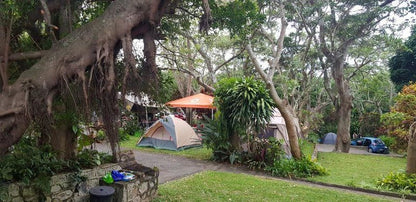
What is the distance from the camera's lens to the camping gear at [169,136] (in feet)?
40.9

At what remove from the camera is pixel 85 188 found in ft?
16.4

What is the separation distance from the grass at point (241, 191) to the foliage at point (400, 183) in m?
1.18

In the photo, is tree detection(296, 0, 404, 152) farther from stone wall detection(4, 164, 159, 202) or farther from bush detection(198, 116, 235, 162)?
stone wall detection(4, 164, 159, 202)

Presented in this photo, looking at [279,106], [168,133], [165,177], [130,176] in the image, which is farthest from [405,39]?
[130,176]

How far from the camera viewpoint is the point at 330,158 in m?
12.4

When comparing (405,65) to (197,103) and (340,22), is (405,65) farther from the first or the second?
(197,103)

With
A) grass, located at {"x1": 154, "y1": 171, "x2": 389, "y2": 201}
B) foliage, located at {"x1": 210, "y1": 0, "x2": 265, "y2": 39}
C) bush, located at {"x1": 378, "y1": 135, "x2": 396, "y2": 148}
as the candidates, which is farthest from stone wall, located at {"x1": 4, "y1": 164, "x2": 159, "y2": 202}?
bush, located at {"x1": 378, "y1": 135, "x2": 396, "y2": 148}

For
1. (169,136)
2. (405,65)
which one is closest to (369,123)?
(405,65)

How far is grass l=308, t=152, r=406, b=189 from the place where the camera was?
26.7 ft

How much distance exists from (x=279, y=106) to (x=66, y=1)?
737cm

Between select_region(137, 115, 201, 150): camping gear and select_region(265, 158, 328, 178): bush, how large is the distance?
4.26 metres

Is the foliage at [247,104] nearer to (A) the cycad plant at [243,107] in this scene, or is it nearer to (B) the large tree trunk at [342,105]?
(A) the cycad plant at [243,107]

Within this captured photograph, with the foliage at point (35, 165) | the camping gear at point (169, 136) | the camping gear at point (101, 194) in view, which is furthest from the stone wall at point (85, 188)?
the camping gear at point (169, 136)

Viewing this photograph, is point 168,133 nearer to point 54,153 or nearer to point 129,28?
point 54,153
